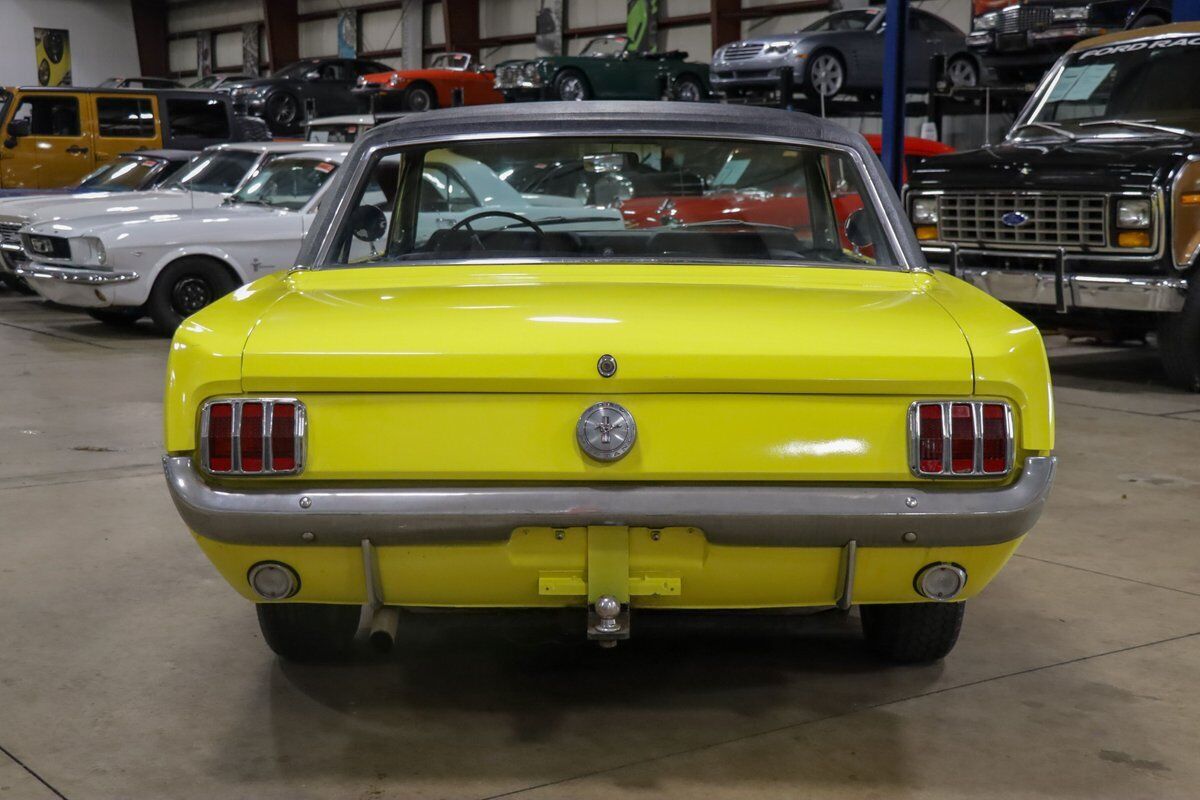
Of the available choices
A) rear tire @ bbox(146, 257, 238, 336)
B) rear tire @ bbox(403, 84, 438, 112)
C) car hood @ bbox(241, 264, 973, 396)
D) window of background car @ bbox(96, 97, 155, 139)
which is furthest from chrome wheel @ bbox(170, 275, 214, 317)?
rear tire @ bbox(403, 84, 438, 112)

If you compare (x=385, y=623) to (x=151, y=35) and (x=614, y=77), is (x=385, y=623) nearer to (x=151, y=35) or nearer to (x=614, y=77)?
(x=614, y=77)

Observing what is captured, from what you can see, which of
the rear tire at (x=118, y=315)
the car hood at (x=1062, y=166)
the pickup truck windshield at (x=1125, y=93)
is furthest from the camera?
the rear tire at (x=118, y=315)

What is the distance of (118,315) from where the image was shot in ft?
40.1

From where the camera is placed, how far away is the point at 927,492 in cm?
291

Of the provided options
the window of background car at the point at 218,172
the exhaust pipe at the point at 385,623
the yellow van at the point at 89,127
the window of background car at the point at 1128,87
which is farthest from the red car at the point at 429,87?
the exhaust pipe at the point at 385,623

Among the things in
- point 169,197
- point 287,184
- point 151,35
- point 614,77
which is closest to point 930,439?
point 287,184

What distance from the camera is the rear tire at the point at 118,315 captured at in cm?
1188

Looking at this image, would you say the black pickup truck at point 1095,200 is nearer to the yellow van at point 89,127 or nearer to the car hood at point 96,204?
the car hood at point 96,204

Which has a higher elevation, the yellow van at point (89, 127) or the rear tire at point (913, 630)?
the yellow van at point (89, 127)

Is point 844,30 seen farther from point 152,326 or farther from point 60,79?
point 60,79

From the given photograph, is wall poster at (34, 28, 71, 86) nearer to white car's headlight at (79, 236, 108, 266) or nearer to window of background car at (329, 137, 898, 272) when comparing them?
white car's headlight at (79, 236, 108, 266)

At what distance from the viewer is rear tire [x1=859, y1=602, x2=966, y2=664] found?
363 centimetres

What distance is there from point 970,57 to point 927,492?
1679 centimetres

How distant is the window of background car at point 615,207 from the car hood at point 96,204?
26.6 feet
